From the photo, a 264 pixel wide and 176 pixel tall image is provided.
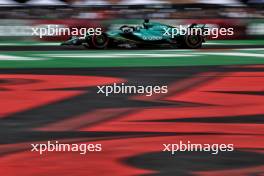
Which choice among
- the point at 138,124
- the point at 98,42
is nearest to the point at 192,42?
the point at 98,42

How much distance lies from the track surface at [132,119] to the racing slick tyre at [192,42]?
4.80 meters

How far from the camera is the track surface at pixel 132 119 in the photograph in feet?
18.7

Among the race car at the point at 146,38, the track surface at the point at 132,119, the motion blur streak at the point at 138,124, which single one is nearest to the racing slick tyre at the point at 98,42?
the race car at the point at 146,38

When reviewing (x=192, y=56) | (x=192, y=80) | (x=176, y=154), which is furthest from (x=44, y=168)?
(x=192, y=56)

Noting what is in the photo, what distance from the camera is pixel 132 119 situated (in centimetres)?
779

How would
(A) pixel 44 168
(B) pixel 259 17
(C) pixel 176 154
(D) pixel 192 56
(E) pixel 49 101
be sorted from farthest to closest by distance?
(B) pixel 259 17
(D) pixel 192 56
(E) pixel 49 101
(C) pixel 176 154
(A) pixel 44 168

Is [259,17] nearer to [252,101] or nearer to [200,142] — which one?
[252,101]

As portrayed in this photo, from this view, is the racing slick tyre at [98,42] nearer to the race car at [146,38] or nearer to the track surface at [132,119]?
the race car at [146,38]

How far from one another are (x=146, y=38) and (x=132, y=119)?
1046cm

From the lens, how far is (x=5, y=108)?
27.6ft

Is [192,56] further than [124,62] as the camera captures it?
Yes

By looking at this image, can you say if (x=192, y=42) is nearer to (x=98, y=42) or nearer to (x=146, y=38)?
(x=146, y=38)

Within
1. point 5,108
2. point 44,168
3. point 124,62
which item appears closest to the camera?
point 44,168

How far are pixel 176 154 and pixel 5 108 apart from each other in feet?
9.83
